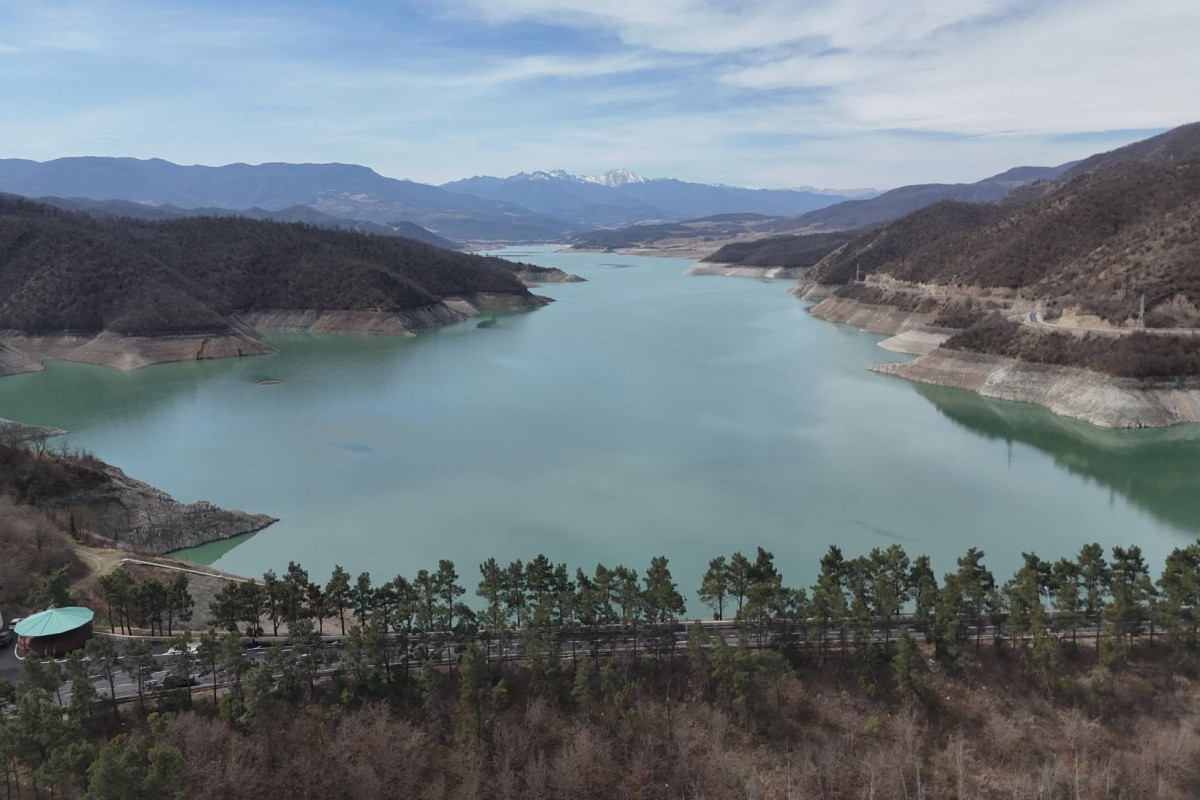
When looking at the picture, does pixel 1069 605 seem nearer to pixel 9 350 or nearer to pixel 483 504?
pixel 483 504

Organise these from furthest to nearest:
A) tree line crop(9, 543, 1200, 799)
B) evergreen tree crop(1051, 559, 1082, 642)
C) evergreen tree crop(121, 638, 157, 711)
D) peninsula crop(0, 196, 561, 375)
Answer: peninsula crop(0, 196, 561, 375), evergreen tree crop(1051, 559, 1082, 642), tree line crop(9, 543, 1200, 799), evergreen tree crop(121, 638, 157, 711)

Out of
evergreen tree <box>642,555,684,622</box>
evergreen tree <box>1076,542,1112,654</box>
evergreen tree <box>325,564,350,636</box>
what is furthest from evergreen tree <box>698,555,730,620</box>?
evergreen tree <box>325,564,350,636</box>

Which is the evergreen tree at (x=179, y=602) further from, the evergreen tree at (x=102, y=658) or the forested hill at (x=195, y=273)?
the forested hill at (x=195, y=273)

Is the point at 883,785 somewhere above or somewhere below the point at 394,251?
below

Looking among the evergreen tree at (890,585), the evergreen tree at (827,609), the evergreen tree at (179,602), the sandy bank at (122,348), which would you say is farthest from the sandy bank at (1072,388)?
the sandy bank at (122,348)

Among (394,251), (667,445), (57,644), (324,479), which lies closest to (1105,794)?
(57,644)

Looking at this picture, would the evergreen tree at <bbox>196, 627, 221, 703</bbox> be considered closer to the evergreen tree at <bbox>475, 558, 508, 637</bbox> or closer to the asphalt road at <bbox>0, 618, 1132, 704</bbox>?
the asphalt road at <bbox>0, 618, 1132, 704</bbox>
